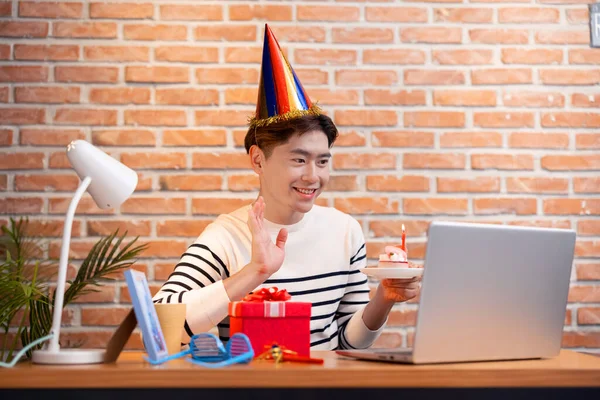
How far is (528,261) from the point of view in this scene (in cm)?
132

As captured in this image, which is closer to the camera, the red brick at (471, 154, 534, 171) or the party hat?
the party hat

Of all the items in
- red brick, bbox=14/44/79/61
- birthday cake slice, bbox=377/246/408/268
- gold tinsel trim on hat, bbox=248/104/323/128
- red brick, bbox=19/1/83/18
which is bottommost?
birthday cake slice, bbox=377/246/408/268

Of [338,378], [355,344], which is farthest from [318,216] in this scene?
[338,378]

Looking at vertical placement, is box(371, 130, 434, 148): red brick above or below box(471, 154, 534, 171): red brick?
above

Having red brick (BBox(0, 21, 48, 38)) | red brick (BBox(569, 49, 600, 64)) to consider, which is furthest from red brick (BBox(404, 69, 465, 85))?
red brick (BBox(0, 21, 48, 38))

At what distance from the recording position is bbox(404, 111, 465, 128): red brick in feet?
9.63

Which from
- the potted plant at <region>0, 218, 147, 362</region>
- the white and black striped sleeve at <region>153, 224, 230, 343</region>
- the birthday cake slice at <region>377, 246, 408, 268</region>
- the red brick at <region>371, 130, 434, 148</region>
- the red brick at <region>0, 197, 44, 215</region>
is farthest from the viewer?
the red brick at <region>371, 130, 434, 148</region>

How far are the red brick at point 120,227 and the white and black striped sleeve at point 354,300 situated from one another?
849mm

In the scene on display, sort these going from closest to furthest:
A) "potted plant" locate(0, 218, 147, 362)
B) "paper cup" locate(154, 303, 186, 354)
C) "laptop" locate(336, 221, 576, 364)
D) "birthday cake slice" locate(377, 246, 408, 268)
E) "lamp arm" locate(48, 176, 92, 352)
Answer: "laptop" locate(336, 221, 576, 364)
"lamp arm" locate(48, 176, 92, 352)
"paper cup" locate(154, 303, 186, 354)
"birthday cake slice" locate(377, 246, 408, 268)
"potted plant" locate(0, 218, 147, 362)

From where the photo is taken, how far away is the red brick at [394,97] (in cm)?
293

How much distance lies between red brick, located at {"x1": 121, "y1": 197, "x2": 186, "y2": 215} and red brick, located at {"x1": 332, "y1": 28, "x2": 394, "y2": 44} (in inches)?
35.0

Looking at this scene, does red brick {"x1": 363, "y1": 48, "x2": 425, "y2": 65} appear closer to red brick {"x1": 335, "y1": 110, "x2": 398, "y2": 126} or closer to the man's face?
red brick {"x1": 335, "y1": 110, "x2": 398, "y2": 126}

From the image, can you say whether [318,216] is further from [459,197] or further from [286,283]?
[459,197]

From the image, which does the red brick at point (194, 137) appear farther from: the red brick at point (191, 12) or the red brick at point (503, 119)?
the red brick at point (503, 119)
